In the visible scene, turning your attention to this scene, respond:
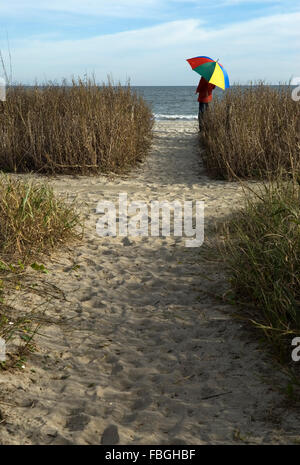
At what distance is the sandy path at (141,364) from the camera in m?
2.21

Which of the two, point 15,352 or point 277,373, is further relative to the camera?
point 15,352

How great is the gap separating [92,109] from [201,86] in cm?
307

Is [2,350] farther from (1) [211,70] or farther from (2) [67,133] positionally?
(1) [211,70]

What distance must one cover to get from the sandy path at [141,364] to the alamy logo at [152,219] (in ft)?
1.21

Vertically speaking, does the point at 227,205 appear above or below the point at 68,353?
above

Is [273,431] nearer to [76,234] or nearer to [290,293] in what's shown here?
[290,293]

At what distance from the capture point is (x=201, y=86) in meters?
10.0

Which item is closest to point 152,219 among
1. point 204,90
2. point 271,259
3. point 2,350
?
point 271,259

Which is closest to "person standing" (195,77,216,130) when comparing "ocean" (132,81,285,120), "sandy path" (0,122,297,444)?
"ocean" (132,81,285,120)

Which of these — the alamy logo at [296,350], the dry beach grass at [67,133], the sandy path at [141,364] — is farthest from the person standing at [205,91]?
the alamy logo at [296,350]

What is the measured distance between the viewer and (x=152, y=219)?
552 centimetres

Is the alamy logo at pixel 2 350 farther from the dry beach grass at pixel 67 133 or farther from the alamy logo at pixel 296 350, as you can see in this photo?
the dry beach grass at pixel 67 133
